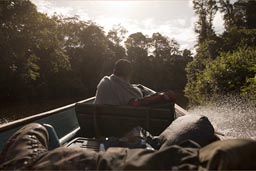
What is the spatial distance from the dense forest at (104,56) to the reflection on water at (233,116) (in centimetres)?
44

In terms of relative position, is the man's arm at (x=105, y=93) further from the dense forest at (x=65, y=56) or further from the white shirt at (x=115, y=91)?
the dense forest at (x=65, y=56)

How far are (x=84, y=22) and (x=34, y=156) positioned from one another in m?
42.6

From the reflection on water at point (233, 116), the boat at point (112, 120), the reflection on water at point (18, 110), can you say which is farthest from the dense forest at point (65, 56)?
the boat at point (112, 120)

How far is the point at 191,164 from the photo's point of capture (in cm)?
111

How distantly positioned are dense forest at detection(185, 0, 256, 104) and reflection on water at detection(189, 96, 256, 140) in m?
0.35

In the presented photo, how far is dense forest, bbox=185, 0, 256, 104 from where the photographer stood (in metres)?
10.1

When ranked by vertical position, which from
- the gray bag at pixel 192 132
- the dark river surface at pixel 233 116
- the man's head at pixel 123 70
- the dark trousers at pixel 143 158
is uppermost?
the man's head at pixel 123 70

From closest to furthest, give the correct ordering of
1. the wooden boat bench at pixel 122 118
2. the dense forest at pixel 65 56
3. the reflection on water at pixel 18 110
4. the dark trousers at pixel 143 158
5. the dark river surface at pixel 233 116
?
the dark trousers at pixel 143 158
the wooden boat bench at pixel 122 118
the dark river surface at pixel 233 116
the reflection on water at pixel 18 110
the dense forest at pixel 65 56

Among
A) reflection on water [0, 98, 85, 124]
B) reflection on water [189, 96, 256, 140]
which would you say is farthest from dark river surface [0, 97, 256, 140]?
reflection on water [0, 98, 85, 124]

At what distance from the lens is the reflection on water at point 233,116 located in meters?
8.42

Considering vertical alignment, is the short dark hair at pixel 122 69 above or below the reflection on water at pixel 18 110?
above

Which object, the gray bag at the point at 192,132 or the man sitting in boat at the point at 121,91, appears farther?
the man sitting in boat at the point at 121,91

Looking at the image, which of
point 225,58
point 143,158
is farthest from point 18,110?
point 143,158

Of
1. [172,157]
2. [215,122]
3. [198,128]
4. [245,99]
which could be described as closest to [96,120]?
[198,128]
